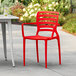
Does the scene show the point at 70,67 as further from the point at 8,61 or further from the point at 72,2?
the point at 72,2

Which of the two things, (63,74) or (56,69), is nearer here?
(63,74)

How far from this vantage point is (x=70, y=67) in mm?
6562

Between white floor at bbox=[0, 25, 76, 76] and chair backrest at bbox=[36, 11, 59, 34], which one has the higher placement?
chair backrest at bbox=[36, 11, 59, 34]

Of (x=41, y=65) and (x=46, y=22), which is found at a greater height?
(x=46, y=22)

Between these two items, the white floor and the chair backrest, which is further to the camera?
the chair backrest

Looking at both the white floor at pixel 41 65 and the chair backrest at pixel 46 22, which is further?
the chair backrest at pixel 46 22

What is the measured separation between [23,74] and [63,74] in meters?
0.75

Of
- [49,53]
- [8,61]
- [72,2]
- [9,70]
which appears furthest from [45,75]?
[72,2]

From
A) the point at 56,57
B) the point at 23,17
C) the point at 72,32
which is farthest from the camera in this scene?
the point at 23,17

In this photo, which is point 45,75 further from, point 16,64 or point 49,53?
point 49,53

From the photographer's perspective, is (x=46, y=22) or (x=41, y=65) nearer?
(x=41, y=65)

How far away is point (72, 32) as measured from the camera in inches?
575

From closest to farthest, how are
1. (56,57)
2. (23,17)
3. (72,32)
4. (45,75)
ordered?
(45,75) → (56,57) → (72,32) → (23,17)

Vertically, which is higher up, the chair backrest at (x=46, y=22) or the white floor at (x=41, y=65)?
the chair backrest at (x=46, y=22)
